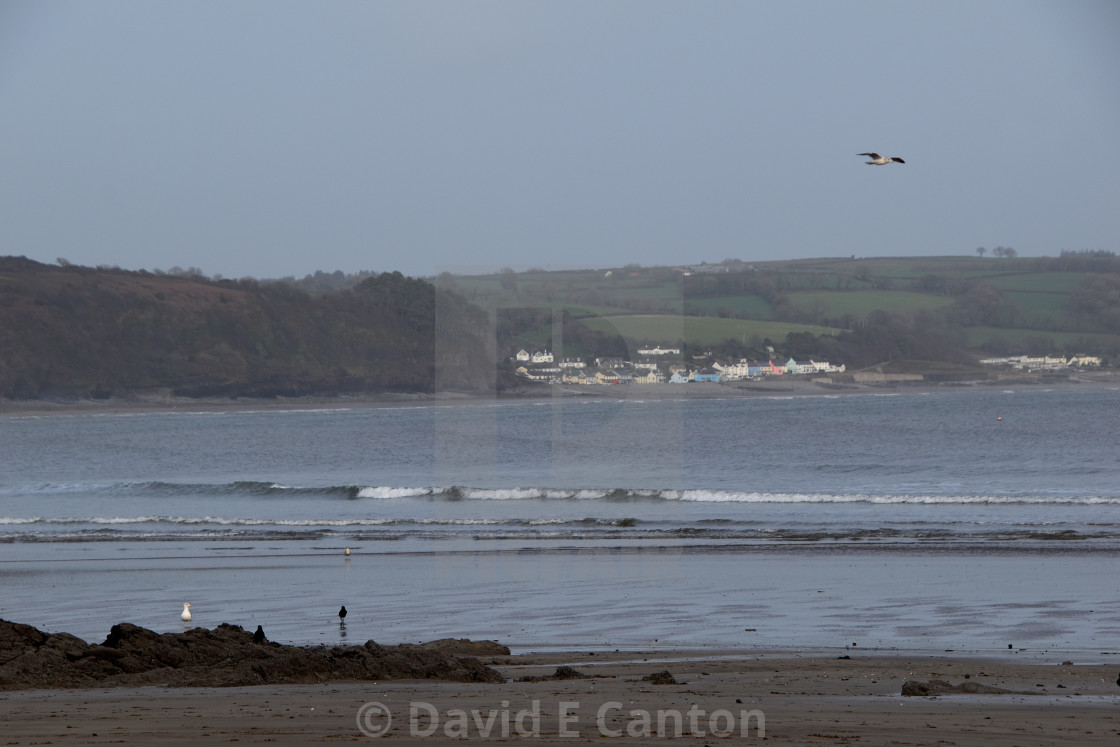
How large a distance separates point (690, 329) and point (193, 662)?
1407 inches

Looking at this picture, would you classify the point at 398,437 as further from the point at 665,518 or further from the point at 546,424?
the point at 665,518

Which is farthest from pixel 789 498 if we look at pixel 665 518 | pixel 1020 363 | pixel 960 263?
pixel 960 263

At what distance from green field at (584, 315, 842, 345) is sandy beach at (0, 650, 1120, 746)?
720 cm

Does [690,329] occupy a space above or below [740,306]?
below

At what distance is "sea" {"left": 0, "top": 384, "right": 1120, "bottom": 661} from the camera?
11781 millimetres

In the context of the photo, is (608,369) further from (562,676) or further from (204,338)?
(204,338)

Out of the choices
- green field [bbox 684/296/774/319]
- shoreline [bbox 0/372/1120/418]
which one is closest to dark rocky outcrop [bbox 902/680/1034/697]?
green field [bbox 684/296/774/319]

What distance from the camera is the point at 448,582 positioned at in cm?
1543

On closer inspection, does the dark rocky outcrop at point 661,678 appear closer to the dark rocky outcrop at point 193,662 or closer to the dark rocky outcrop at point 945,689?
the dark rocky outcrop at point 193,662

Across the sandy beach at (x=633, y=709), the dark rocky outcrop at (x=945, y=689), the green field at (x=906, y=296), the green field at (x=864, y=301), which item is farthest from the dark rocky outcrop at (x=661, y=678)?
the green field at (x=864, y=301)

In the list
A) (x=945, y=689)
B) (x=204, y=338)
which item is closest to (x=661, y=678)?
(x=945, y=689)

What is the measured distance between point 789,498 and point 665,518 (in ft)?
16.7
